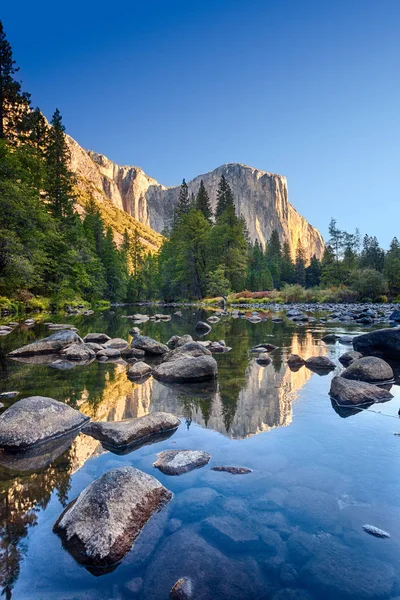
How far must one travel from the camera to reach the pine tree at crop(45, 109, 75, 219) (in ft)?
112

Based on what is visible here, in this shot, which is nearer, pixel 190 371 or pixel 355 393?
pixel 355 393

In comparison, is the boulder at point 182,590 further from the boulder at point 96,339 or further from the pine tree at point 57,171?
the pine tree at point 57,171

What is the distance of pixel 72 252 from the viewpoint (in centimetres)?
3009

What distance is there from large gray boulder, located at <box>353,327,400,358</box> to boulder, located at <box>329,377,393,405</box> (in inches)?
155

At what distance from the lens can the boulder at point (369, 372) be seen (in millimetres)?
7605

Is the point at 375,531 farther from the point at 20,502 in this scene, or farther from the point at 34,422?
the point at 34,422

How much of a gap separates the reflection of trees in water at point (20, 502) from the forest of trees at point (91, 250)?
47.8 ft

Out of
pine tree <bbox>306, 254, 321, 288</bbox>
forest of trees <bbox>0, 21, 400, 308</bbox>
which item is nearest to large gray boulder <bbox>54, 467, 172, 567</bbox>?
forest of trees <bbox>0, 21, 400, 308</bbox>

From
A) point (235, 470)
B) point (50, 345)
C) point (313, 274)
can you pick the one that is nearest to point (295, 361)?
point (235, 470)

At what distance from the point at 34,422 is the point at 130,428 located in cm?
130

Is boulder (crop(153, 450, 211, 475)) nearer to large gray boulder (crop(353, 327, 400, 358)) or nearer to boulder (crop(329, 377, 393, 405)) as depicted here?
boulder (crop(329, 377, 393, 405))

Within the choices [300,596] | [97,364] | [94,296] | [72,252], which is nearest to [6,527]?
[300,596]

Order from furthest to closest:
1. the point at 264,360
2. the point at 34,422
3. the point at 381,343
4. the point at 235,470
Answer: the point at 381,343 < the point at 264,360 < the point at 34,422 < the point at 235,470

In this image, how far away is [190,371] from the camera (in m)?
8.05
